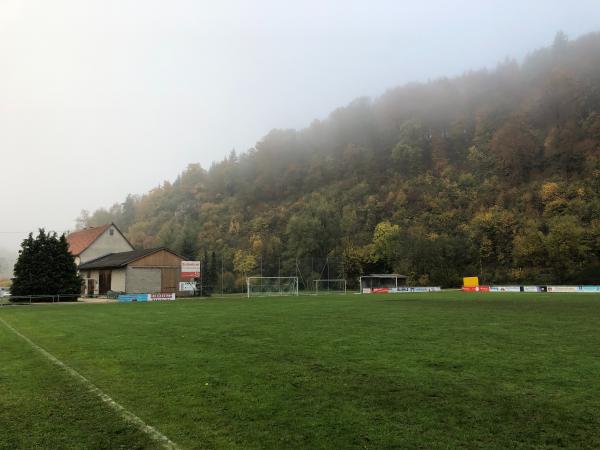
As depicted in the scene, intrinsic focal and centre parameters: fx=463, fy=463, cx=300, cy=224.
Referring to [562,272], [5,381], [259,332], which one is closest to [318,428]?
[5,381]

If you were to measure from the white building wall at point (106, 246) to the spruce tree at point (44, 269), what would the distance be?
51.9 feet

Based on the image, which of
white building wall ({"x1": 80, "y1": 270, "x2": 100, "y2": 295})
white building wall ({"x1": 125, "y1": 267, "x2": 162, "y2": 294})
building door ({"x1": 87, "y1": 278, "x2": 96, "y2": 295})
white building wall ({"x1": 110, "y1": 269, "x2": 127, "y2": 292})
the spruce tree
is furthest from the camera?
building door ({"x1": 87, "y1": 278, "x2": 96, "y2": 295})

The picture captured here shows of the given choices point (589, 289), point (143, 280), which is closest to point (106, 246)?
point (143, 280)

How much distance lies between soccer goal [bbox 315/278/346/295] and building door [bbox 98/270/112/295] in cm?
2515

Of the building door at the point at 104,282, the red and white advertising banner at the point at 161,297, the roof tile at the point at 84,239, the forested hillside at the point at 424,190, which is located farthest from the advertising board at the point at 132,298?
the roof tile at the point at 84,239

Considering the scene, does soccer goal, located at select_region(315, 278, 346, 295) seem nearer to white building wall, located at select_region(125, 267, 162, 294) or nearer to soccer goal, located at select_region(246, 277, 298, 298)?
soccer goal, located at select_region(246, 277, 298, 298)

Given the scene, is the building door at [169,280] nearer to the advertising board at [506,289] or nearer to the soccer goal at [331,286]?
the soccer goal at [331,286]

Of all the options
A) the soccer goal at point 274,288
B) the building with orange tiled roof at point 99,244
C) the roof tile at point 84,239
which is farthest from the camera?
the roof tile at point 84,239

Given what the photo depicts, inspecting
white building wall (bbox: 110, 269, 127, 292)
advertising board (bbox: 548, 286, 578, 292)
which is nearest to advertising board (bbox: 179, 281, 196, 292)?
white building wall (bbox: 110, 269, 127, 292)

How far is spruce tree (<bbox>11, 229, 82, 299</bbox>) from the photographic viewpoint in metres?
41.6

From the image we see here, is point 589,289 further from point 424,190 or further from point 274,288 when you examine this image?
point 424,190

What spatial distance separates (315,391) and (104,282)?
1999 inches

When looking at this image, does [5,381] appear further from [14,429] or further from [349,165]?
[349,165]

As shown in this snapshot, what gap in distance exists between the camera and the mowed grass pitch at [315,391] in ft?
17.6
